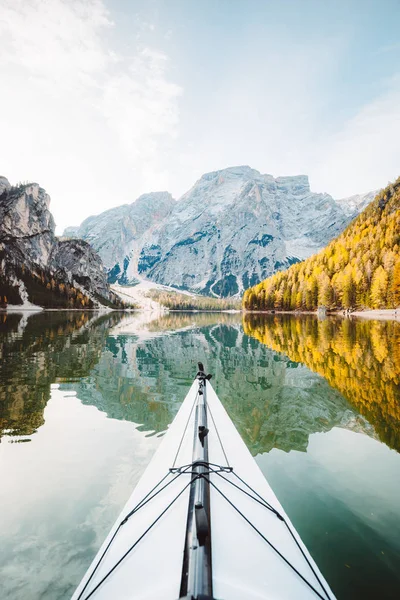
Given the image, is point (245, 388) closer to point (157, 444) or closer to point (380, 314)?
point (157, 444)

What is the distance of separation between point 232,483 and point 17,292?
196m

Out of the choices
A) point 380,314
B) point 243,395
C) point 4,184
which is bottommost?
point 243,395

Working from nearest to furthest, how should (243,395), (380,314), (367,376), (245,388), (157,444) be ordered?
1. (157,444)
2. (243,395)
3. (245,388)
4. (367,376)
5. (380,314)

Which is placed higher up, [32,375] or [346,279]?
[346,279]

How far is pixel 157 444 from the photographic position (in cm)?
870

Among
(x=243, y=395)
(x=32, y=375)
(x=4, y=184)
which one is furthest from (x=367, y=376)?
(x=4, y=184)

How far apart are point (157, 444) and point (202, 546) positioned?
623cm

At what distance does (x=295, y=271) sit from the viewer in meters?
115

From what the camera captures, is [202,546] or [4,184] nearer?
[202,546]

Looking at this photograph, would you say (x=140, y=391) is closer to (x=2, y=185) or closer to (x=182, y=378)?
(x=182, y=378)

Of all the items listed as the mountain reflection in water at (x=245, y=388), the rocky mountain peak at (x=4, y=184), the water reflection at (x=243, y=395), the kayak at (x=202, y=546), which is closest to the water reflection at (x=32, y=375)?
the mountain reflection in water at (x=245, y=388)

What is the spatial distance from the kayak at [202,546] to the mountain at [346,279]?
85295 mm

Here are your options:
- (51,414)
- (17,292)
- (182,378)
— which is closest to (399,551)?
(51,414)

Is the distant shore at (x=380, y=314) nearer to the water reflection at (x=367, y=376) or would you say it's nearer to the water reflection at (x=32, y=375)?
the water reflection at (x=367, y=376)
